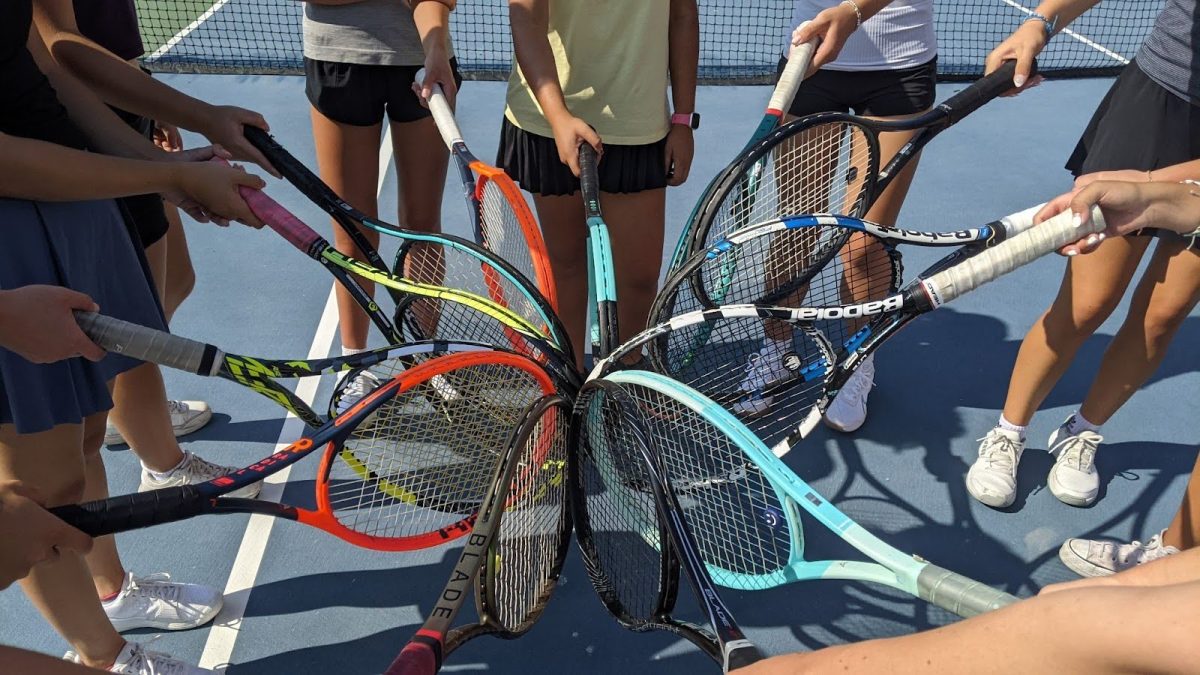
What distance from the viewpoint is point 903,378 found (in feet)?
9.60

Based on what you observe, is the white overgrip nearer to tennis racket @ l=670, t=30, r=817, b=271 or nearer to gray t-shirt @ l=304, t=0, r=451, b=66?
gray t-shirt @ l=304, t=0, r=451, b=66

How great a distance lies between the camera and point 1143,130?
2.06 meters

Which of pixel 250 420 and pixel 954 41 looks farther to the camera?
pixel 954 41

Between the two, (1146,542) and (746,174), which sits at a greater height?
(746,174)

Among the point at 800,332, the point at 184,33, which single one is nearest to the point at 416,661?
the point at 800,332

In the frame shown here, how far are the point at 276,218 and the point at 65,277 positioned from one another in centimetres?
38

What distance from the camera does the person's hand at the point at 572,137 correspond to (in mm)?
1992

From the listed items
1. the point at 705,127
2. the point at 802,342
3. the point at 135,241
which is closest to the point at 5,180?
the point at 135,241

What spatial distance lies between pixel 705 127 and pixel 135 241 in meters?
3.43

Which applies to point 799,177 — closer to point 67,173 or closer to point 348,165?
point 348,165

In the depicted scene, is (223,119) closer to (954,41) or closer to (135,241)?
(135,241)

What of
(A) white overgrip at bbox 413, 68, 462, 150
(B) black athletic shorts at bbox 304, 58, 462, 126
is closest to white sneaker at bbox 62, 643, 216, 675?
(A) white overgrip at bbox 413, 68, 462, 150

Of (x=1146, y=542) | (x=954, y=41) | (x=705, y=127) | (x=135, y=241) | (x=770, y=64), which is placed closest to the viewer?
(x=135, y=241)

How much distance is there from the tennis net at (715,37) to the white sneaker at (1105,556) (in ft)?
11.7
